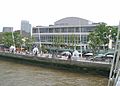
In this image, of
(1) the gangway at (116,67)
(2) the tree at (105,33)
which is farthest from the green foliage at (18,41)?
(1) the gangway at (116,67)

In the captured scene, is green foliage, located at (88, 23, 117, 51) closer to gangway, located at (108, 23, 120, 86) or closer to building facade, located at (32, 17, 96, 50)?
building facade, located at (32, 17, 96, 50)

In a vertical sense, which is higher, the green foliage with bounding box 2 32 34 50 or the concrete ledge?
the green foliage with bounding box 2 32 34 50

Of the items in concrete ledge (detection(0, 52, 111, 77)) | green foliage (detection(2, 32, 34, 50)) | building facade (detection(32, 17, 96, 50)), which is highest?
building facade (detection(32, 17, 96, 50))

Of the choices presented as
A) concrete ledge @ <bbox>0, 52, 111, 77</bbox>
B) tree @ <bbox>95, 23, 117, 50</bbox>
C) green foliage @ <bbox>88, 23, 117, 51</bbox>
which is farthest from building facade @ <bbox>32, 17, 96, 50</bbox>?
concrete ledge @ <bbox>0, 52, 111, 77</bbox>

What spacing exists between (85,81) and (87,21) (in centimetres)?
5596

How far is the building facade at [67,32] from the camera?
219 feet

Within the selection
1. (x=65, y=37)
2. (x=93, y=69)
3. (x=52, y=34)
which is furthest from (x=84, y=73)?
(x=52, y=34)

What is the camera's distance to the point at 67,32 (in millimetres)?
72500

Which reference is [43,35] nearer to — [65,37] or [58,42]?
[65,37]

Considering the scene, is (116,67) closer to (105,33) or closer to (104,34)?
(104,34)

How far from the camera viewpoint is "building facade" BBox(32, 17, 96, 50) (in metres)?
66.8

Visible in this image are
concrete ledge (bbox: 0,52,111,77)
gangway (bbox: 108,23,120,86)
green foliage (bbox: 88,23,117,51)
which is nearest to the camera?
gangway (bbox: 108,23,120,86)

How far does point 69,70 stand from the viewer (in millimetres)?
33969

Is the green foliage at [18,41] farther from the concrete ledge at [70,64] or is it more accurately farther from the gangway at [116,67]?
the gangway at [116,67]
